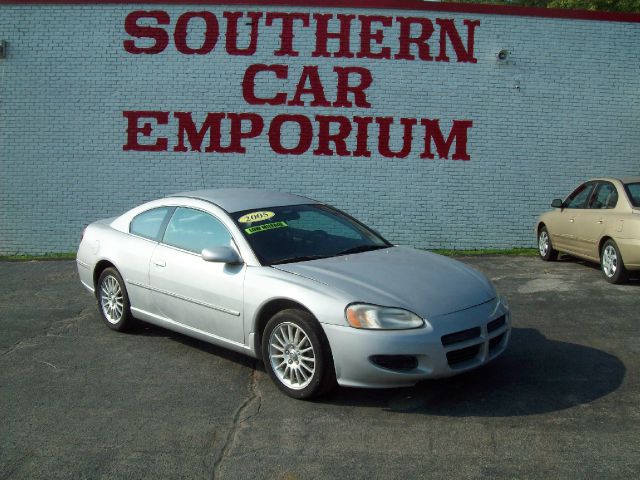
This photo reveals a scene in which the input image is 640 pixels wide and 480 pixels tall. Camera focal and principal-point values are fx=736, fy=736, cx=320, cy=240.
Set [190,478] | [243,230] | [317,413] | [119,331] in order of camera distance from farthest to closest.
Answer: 1. [119,331]
2. [243,230]
3. [317,413]
4. [190,478]

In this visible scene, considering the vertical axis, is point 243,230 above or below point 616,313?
above

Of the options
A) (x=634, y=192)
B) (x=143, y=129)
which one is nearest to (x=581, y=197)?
(x=634, y=192)

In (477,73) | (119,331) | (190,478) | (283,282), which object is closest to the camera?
(190,478)

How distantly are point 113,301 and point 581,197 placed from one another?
702 centimetres

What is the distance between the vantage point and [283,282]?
536 cm

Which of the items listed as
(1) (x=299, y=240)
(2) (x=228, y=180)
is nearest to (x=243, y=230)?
(1) (x=299, y=240)

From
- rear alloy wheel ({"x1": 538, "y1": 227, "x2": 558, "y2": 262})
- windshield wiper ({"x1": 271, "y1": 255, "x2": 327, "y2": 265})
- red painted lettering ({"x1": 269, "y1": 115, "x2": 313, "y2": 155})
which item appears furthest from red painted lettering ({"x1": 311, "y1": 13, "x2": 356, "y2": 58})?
windshield wiper ({"x1": 271, "y1": 255, "x2": 327, "y2": 265})

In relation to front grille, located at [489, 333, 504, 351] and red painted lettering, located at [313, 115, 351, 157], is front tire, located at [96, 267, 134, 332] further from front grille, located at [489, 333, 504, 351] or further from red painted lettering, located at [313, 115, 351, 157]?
red painted lettering, located at [313, 115, 351, 157]

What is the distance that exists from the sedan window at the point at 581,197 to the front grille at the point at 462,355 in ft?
20.1

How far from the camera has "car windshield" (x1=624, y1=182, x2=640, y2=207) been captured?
30.8 feet

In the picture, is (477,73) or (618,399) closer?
(618,399)

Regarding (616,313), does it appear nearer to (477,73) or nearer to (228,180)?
(477,73)

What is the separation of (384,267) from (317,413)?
130 cm

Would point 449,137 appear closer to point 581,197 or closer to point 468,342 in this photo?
point 581,197
